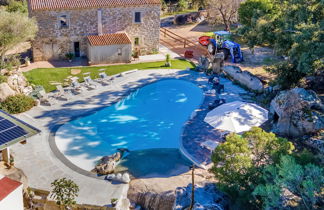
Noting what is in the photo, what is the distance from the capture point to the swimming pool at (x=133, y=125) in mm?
26375

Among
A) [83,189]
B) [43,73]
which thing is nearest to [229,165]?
[83,189]

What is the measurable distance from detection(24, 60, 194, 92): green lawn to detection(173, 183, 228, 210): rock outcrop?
724 inches

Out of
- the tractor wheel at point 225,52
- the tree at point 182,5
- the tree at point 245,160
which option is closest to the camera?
the tree at point 245,160

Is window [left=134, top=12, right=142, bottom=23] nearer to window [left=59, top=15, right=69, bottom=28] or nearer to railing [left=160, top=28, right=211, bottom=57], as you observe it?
railing [left=160, top=28, right=211, bottom=57]

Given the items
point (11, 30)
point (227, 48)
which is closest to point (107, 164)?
point (11, 30)

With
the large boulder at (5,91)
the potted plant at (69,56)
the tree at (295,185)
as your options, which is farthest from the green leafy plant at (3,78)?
the tree at (295,185)

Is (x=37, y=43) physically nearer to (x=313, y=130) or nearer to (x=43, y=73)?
(x=43, y=73)

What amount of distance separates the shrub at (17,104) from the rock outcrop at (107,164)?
902 cm

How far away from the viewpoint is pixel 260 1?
1818 inches

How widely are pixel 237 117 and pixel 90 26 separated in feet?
70.5

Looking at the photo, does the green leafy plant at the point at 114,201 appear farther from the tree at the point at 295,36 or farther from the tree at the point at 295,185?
the tree at the point at 295,36

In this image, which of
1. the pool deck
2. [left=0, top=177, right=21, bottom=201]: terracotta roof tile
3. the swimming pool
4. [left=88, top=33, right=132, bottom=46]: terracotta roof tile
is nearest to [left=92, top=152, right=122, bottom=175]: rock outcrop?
the swimming pool

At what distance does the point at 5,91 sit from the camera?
30562 mm

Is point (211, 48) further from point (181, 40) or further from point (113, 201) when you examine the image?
point (113, 201)
